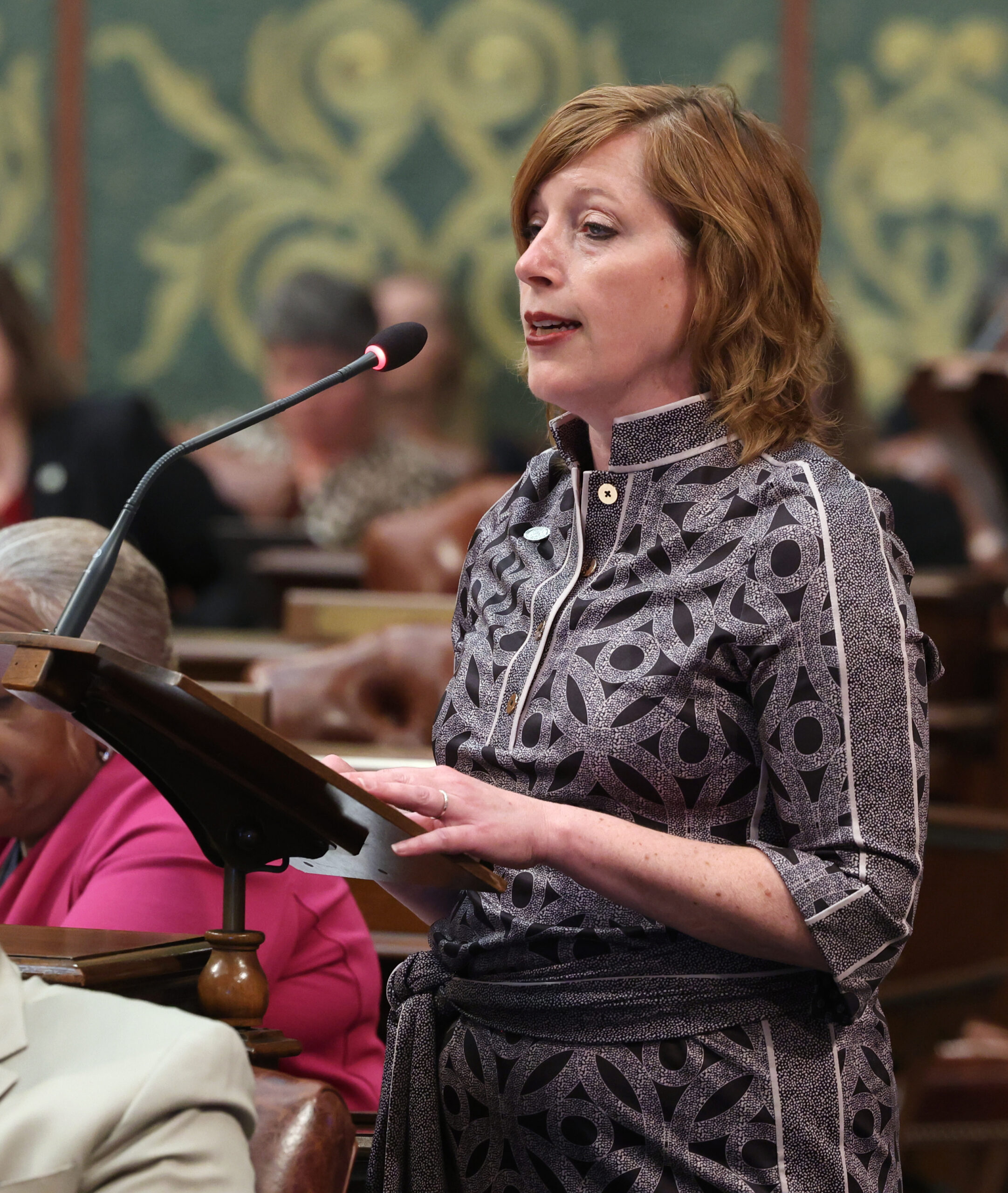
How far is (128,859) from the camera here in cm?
153

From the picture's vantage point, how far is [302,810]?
115 centimetres

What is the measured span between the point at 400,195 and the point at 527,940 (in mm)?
6189

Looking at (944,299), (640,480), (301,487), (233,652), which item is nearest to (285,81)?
(301,487)

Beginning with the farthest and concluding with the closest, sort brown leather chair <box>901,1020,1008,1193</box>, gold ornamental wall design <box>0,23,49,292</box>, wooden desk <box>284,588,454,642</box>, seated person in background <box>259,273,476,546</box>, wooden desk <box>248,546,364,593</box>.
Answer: gold ornamental wall design <box>0,23,49,292</box>, seated person in background <box>259,273,476,546</box>, wooden desk <box>248,546,364,593</box>, wooden desk <box>284,588,454,642</box>, brown leather chair <box>901,1020,1008,1193</box>

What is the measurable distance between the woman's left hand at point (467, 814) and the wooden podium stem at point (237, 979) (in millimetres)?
138

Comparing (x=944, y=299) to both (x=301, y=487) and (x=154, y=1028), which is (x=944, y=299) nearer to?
(x=301, y=487)

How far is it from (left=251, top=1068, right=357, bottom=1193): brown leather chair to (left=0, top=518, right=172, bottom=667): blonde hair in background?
56 centimetres

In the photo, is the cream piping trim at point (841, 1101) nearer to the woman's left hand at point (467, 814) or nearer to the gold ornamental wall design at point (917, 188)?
the woman's left hand at point (467, 814)

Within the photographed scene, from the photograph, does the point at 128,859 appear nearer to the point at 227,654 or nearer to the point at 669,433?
the point at 669,433

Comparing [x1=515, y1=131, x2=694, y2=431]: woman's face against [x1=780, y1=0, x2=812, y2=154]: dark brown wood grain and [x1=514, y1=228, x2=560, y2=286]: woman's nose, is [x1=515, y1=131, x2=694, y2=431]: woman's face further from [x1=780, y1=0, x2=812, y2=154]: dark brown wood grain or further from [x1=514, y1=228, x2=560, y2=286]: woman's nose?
[x1=780, y1=0, x2=812, y2=154]: dark brown wood grain

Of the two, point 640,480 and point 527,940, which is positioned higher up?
point 640,480

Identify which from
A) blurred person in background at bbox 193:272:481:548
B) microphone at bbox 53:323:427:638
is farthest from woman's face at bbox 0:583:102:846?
blurred person in background at bbox 193:272:481:548

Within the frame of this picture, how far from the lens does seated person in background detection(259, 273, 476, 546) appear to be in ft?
16.4

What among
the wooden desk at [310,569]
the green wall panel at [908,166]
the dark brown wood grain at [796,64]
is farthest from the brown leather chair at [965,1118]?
the dark brown wood grain at [796,64]
